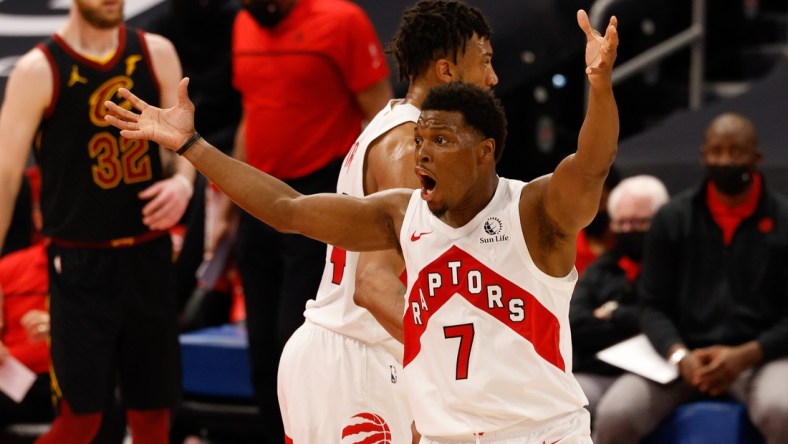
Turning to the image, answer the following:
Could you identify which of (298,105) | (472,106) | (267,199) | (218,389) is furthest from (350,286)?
(218,389)

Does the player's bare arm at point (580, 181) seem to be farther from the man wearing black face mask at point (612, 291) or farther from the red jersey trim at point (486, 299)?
the man wearing black face mask at point (612, 291)

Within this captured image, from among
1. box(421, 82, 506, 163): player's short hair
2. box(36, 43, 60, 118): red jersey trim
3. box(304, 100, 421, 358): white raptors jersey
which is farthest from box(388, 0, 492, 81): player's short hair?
box(36, 43, 60, 118): red jersey trim

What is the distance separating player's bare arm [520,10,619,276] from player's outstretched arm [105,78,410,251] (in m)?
0.40

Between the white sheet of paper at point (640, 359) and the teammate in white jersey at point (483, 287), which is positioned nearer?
the teammate in white jersey at point (483, 287)

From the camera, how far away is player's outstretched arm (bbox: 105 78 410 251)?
3.76m

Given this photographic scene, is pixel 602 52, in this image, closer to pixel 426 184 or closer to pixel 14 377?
pixel 426 184

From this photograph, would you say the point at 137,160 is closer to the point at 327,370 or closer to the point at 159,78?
the point at 159,78

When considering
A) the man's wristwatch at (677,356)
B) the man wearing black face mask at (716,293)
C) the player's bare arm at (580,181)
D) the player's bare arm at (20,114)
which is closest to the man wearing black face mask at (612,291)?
the man wearing black face mask at (716,293)

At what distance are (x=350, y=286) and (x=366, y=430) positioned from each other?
1.45 feet

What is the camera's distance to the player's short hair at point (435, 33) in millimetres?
4301

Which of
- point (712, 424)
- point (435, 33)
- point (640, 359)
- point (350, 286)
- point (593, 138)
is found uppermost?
point (435, 33)

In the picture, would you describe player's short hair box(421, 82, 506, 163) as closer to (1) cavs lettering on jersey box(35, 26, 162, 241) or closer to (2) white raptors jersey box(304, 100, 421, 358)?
(2) white raptors jersey box(304, 100, 421, 358)

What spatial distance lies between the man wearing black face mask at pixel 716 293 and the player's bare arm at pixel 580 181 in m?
2.61

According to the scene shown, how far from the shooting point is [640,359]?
6.26 meters
